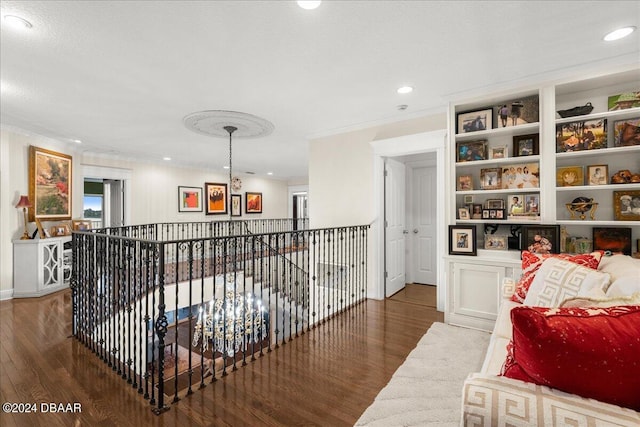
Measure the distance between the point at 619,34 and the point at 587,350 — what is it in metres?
2.76

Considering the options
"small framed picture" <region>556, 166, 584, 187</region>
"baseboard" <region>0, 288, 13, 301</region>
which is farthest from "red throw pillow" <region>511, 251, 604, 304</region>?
"baseboard" <region>0, 288, 13, 301</region>

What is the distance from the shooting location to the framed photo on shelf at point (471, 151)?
3.43m

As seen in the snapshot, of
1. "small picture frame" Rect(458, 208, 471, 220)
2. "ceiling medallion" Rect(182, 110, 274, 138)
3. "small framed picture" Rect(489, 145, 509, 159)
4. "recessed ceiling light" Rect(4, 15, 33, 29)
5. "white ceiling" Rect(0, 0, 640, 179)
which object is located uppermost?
"white ceiling" Rect(0, 0, 640, 179)

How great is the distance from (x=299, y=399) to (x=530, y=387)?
1.52 metres

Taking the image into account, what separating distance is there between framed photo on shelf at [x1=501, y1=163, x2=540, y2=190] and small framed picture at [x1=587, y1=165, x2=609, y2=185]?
0.43m

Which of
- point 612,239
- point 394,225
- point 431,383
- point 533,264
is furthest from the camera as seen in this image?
point 394,225

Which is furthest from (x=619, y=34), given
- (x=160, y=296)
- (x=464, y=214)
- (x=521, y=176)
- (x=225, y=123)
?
(x=225, y=123)

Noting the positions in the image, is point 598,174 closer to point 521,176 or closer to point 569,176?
point 569,176

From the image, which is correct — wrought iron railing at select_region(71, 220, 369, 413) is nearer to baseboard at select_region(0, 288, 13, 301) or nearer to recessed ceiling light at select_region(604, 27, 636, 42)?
baseboard at select_region(0, 288, 13, 301)

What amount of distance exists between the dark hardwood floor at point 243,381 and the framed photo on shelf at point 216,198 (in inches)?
220

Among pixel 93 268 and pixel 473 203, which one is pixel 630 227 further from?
pixel 93 268

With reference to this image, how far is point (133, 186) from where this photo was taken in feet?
23.3

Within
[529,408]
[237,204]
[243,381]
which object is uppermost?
[237,204]

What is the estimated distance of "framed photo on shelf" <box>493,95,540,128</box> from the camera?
3094 mm
